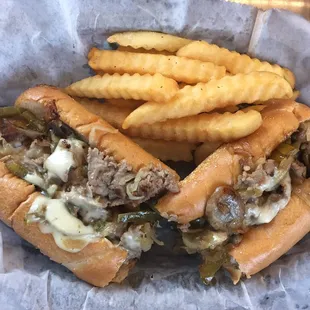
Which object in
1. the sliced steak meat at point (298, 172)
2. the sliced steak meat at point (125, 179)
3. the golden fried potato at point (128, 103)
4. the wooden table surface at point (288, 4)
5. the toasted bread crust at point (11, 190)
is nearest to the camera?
the sliced steak meat at point (125, 179)

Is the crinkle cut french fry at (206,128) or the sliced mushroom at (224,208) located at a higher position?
the crinkle cut french fry at (206,128)

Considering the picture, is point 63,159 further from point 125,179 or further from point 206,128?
point 206,128

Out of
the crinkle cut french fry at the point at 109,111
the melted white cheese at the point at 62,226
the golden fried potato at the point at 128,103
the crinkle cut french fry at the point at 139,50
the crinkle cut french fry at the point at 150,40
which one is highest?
the crinkle cut french fry at the point at 150,40

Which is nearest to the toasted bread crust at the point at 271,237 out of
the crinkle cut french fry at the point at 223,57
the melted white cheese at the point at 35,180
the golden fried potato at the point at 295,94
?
the golden fried potato at the point at 295,94

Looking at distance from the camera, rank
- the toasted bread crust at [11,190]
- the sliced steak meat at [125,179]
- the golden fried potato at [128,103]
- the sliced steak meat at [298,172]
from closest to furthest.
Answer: the sliced steak meat at [125,179] → the toasted bread crust at [11,190] → the sliced steak meat at [298,172] → the golden fried potato at [128,103]

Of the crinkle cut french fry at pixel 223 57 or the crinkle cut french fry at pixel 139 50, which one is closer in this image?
the crinkle cut french fry at pixel 223 57

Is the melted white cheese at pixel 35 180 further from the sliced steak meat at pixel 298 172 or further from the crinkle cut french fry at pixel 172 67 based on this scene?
the sliced steak meat at pixel 298 172

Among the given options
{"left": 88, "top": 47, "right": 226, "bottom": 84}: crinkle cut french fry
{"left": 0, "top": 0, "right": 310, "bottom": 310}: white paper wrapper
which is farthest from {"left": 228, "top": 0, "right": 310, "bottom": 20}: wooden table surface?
{"left": 88, "top": 47, "right": 226, "bottom": 84}: crinkle cut french fry
